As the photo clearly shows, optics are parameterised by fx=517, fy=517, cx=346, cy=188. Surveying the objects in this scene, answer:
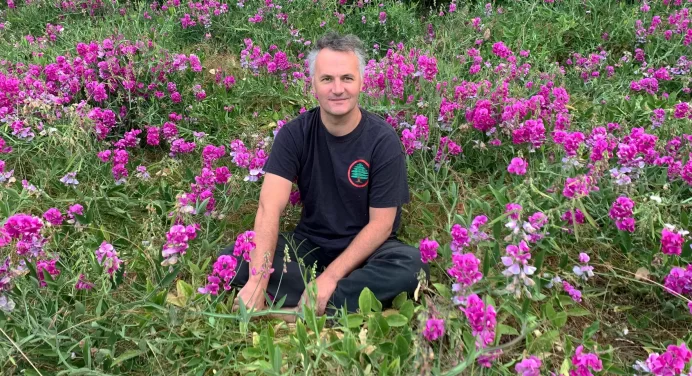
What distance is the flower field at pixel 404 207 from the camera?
1899 mm

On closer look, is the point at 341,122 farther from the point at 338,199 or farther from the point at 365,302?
the point at 365,302

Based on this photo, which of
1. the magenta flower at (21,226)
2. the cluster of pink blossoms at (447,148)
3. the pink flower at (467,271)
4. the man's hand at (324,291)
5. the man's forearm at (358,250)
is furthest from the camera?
the cluster of pink blossoms at (447,148)

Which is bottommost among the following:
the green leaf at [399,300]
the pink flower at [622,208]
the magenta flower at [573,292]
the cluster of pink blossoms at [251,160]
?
the green leaf at [399,300]

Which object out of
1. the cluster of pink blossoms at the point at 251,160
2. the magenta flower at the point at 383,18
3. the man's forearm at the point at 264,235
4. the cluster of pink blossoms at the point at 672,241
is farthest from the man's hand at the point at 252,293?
the magenta flower at the point at 383,18

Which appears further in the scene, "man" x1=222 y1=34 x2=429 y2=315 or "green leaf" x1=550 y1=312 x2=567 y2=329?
"man" x1=222 y1=34 x2=429 y2=315

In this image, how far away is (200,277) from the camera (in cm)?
252

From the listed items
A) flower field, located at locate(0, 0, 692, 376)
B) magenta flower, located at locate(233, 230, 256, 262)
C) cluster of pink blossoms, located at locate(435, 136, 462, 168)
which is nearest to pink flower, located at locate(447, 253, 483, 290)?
flower field, located at locate(0, 0, 692, 376)

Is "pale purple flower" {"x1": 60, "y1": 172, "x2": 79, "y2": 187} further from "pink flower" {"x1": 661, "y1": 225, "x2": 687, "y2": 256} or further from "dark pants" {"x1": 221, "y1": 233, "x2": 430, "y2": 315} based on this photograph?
"pink flower" {"x1": 661, "y1": 225, "x2": 687, "y2": 256}

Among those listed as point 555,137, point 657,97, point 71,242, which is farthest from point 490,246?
point 657,97

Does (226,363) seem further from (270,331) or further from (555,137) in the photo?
(555,137)

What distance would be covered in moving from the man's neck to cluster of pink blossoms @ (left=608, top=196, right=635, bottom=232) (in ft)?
3.92

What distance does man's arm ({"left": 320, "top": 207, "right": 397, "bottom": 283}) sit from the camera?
94.4 inches

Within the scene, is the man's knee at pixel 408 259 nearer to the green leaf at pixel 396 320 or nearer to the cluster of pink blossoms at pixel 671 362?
the green leaf at pixel 396 320

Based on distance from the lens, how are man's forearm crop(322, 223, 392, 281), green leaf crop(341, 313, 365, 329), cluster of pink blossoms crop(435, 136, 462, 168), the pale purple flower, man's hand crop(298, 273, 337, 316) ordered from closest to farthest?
green leaf crop(341, 313, 365, 329) < man's hand crop(298, 273, 337, 316) < man's forearm crop(322, 223, 392, 281) < the pale purple flower < cluster of pink blossoms crop(435, 136, 462, 168)
